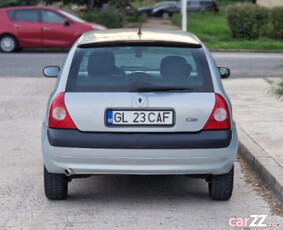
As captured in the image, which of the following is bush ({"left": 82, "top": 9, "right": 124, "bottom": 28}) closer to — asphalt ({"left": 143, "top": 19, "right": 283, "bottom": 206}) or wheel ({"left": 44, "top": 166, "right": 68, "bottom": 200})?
asphalt ({"left": 143, "top": 19, "right": 283, "bottom": 206})

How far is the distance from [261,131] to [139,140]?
3.87m

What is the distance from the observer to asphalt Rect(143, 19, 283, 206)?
779 centimetres

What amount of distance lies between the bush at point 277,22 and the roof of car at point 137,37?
23605mm

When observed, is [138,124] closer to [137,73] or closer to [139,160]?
[139,160]

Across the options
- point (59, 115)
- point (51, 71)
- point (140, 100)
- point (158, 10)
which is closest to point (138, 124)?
point (140, 100)

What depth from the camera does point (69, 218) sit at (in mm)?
6527

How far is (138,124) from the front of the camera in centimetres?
659

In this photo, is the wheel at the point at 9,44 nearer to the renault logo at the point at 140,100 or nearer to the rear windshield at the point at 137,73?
the rear windshield at the point at 137,73

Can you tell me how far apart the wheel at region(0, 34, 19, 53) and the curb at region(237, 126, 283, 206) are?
1702 cm

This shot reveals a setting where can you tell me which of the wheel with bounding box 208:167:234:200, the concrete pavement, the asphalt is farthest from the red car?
the wheel with bounding box 208:167:234:200

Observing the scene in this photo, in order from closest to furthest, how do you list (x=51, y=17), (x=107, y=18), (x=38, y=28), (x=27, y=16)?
1. (x=38, y=28)
2. (x=51, y=17)
3. (x=27, y=16)
4. (x=107, y=18)

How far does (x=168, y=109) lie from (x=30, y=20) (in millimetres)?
19870

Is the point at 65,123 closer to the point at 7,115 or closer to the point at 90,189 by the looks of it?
the point at 90,189

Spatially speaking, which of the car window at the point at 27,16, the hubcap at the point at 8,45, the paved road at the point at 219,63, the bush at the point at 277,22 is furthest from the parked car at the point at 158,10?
the hubcap at the point at 8,45
